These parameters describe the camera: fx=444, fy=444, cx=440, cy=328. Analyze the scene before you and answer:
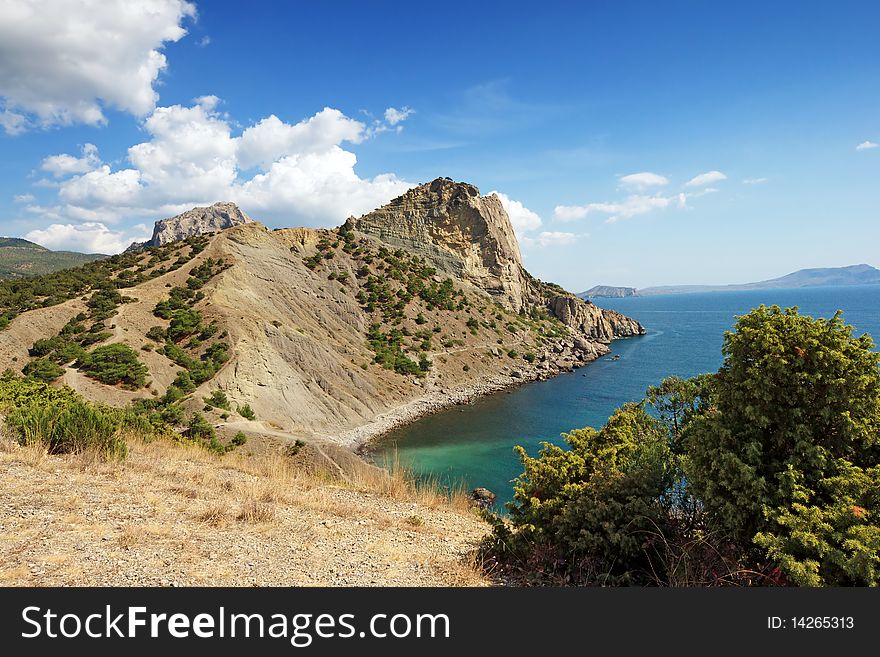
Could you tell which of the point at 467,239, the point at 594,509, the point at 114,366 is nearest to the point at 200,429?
the point at 114,366

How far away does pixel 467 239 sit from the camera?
8038 cm

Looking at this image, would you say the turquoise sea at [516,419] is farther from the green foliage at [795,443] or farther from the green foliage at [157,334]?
the green foliage at [157,334]

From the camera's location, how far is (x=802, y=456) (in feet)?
15.5

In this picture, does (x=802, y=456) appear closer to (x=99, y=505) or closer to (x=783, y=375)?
(x=783, y=375)

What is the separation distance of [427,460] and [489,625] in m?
27.9

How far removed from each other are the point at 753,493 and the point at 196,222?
192144 mm

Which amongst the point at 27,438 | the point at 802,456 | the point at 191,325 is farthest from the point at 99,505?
the point at 191,325

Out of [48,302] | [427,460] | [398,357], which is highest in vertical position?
[48,302]

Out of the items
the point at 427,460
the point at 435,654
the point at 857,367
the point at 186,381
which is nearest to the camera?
the point at 435,654

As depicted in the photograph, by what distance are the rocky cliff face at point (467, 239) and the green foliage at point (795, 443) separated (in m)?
70.7

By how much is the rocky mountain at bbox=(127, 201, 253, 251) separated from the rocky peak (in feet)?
335

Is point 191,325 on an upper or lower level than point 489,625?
upper

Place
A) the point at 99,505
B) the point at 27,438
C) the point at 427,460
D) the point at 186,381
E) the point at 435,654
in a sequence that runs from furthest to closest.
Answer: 1. the point at 427,460
2. the point at 186,381
3. the point at 27,438
4. the point at 99,505
5. the point at 435,654

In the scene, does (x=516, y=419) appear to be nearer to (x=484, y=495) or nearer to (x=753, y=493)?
(x=484, y=495)
